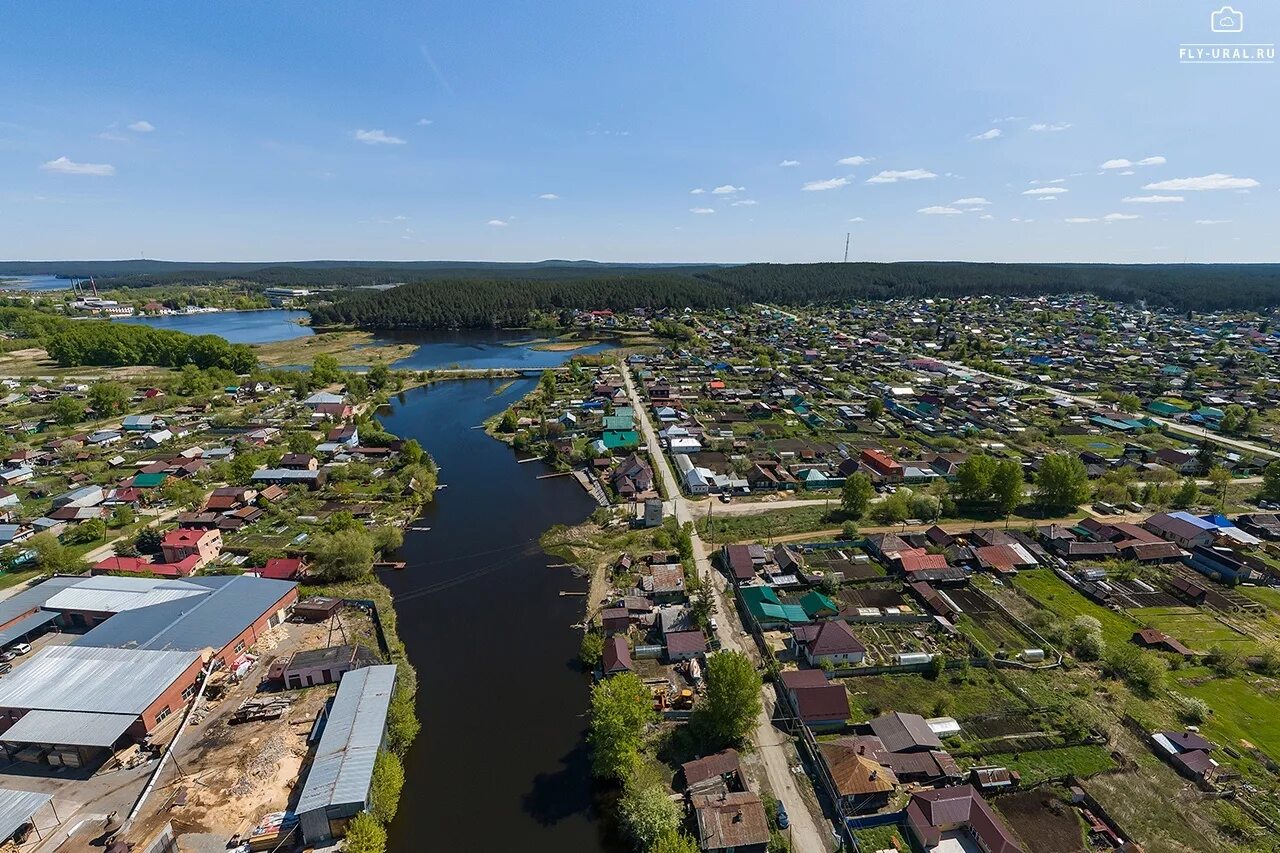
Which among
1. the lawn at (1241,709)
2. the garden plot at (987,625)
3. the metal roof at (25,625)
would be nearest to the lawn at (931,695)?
the garden plot at (987,625)

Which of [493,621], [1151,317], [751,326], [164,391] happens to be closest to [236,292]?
[164,391]

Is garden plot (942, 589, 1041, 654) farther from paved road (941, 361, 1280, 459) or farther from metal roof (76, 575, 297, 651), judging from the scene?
paved road (941, 361, 1280, 459)

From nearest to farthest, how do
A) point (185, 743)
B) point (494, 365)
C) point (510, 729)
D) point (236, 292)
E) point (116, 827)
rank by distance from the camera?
point (116, 827)
point (185, 743)
point (510, 729)
point (494, 365)
point (236, 292)

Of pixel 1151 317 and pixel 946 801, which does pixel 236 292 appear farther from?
pixel 1151 317

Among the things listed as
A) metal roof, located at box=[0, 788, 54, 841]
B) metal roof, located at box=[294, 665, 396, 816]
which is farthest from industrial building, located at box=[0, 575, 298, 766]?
metal roof, located at box=[294, 665, 396, 816]

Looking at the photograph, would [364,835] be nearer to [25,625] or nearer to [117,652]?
[117,652]

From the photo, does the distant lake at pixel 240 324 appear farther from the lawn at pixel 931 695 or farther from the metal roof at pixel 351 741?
the lawn at pixel 931 695

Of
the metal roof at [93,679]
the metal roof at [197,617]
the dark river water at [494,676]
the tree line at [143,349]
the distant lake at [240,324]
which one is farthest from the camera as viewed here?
the distant lake at [240,324]
